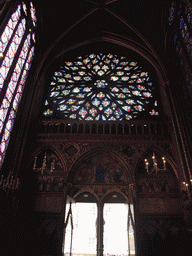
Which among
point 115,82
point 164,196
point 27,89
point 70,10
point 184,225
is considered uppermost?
point 70,10

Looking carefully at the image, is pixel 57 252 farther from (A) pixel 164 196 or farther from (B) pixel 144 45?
(B) pixel 144 45

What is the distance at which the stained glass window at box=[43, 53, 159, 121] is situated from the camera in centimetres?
1101

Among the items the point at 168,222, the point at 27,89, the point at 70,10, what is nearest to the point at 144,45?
the point at 70,10

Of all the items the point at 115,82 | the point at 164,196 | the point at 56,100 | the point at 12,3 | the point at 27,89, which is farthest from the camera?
the point at 115,82

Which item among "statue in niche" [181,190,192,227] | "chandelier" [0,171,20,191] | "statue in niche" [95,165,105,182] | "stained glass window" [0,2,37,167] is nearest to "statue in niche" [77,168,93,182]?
"statue in niche" [95,165,105,182]

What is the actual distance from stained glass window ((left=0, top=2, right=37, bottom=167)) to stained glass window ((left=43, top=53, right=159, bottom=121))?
238cm

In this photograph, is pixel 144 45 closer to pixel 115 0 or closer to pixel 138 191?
pixel 115 0

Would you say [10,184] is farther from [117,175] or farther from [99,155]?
[117,175]

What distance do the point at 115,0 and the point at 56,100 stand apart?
6737mm

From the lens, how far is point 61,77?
1275cm

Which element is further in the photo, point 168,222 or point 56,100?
point 56,100

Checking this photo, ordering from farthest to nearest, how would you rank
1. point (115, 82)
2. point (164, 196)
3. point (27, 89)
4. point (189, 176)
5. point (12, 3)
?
point (115, 82) → point (27, 89) → point (164, 196) → point (189, 176) → point (12, 3)

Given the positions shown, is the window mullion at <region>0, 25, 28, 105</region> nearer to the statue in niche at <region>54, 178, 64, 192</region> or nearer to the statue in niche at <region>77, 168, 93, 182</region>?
the statue in niche at <region>54, 178, 64, 192</region>

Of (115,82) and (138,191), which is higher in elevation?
(115,82)
